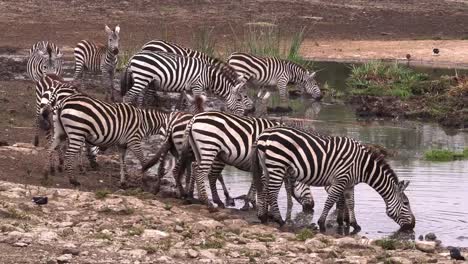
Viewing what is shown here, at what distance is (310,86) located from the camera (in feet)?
81.4

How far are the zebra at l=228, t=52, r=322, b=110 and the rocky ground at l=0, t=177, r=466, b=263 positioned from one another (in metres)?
9.45

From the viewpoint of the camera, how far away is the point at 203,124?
13.2 meters

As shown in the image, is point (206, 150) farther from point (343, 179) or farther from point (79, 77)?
point (79, 77)

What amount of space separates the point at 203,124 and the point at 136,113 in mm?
1605

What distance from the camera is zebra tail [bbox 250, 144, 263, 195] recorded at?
12883 millimetres

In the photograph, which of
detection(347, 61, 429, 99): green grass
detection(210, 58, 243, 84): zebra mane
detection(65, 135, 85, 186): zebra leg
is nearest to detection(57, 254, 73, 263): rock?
detection(65, 135, 85, 186): zebra leg

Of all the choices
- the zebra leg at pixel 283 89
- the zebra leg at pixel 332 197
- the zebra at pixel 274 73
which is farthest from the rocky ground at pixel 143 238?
the zebra leg at pixel 283 89

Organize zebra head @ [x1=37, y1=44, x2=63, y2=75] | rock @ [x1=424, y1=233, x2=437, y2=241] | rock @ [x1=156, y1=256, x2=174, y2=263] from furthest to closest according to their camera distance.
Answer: zebra head @ [x1=37, y1=44, x2=63, y2=75]
rock @ [x1=424, y1=233, x2=437, y2=241]
rock @ [x1=156, y1=256, x2=174, y2=263]

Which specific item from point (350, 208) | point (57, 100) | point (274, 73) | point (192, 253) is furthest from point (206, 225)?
point (274, 73)

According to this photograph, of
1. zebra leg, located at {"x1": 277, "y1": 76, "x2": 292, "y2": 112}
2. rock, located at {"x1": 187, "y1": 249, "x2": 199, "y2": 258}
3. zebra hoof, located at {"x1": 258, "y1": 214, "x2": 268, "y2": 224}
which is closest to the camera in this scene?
rock, located at {"x1": 187, "y1": 249, "x2": 199, "y2": 258}

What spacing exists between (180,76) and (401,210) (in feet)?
23.5

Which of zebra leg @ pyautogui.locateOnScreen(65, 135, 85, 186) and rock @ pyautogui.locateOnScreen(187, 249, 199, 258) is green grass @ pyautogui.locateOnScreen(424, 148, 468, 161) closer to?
zebra leg @ pyautogui.locateOnScreen(65, 135, 85, 186)

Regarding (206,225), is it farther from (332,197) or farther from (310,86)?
(310,86)

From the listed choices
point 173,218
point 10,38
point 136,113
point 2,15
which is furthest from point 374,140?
point 2,15
